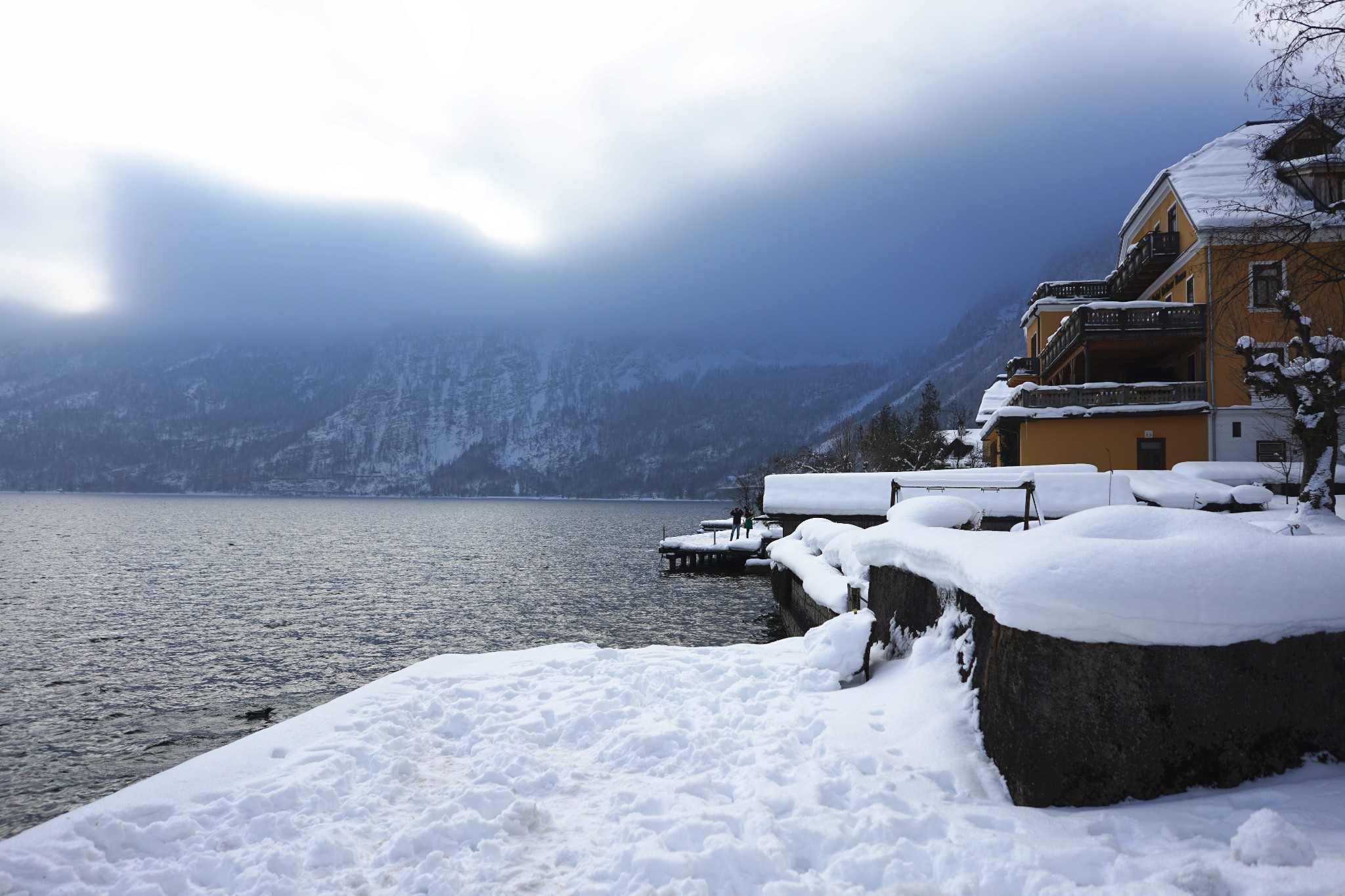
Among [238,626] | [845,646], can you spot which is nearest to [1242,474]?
[845,646]

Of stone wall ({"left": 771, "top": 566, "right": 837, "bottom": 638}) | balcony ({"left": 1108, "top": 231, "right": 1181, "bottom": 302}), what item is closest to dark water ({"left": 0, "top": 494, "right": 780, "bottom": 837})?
stone wall ({"left": 771, "top": 566, "right": 837, "bottom": 638})

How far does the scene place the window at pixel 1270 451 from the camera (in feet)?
94.8

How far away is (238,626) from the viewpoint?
28.2 metres

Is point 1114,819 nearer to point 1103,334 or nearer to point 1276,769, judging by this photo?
point 1276,769


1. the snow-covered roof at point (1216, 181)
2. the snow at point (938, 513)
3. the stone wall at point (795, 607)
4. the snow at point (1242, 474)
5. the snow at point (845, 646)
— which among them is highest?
the snow-covered roof at point (1216, 181)

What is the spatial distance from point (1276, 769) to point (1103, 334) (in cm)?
3152

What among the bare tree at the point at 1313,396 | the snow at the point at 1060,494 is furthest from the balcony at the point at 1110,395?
the bare tree at the point at 1313,396

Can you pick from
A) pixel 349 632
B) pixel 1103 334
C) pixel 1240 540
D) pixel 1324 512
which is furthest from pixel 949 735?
pixel 1103 334

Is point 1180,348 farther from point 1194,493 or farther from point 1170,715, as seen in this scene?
point 1170,715

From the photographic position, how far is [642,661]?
10281 mm

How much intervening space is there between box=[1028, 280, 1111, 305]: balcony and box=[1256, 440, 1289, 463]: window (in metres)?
13.4

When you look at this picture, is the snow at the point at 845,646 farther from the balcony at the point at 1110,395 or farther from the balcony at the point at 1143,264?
the balcony at the point at 1143,264

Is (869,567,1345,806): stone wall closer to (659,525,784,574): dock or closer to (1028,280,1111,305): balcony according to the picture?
(659,525,784,574): dock

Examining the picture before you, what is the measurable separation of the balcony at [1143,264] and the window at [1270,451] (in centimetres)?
969
